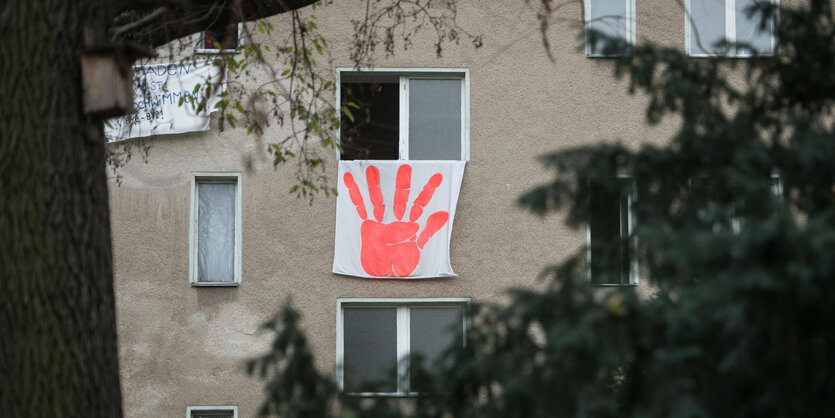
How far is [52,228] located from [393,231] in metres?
8.26

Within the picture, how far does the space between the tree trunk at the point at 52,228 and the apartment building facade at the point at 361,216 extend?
25.4ft

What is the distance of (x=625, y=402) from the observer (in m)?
→ 3.90

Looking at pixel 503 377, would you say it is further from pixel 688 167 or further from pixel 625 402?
pixel 688 167

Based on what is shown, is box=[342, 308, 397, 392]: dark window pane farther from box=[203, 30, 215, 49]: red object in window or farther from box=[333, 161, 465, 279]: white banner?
box=[203, 30, 215, 49]: red object in window

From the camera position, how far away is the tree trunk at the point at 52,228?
4.53 metres

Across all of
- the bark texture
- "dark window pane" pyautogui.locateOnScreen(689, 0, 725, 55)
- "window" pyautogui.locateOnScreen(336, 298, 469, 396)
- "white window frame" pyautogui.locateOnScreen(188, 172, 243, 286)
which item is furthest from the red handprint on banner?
the bark texture

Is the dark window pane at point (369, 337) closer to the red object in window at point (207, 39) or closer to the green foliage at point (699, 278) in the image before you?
the red object in window at point (207, 39)

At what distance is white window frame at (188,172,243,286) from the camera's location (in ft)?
42.1

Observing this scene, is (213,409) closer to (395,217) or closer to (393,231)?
(393,231)

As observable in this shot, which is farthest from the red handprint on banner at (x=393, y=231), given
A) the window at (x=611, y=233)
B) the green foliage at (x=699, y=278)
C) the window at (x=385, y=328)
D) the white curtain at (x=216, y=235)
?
the window at (x=611, y=233)

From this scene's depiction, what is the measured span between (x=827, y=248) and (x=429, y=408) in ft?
5.94

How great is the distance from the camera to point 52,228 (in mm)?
4656

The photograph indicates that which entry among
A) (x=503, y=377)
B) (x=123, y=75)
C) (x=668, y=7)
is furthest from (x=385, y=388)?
(x=668, y=7)

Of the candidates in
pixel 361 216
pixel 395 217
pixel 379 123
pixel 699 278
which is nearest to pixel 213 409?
pixel 361 216
